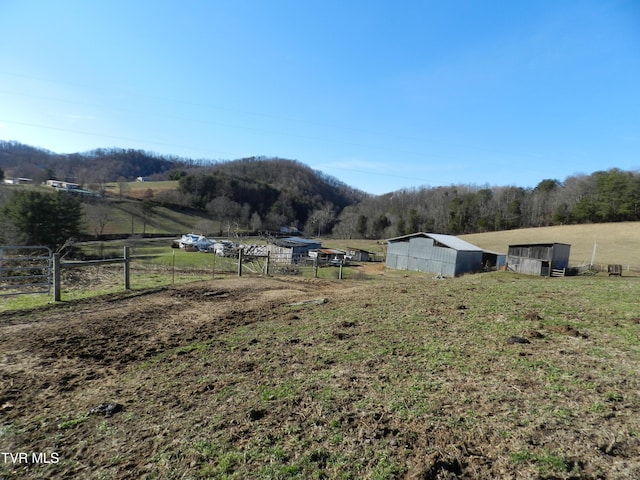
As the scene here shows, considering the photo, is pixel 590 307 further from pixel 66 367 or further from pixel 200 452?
pixel 66 367

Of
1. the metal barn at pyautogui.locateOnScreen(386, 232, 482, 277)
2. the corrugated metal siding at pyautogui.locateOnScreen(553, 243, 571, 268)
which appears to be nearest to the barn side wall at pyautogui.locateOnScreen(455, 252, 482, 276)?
the metal barn at pyautogui.locateOnScreen(386, 232, 482, 277)

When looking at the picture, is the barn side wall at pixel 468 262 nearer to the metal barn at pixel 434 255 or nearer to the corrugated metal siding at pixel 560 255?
the metal barn at pixel 434 255

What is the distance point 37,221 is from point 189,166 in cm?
17301

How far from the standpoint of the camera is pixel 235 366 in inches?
198

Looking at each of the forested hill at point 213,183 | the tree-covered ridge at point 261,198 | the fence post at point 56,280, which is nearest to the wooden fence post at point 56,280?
the fence post at point 56,280

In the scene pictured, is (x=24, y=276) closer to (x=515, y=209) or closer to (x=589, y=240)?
(x=589, y=240)

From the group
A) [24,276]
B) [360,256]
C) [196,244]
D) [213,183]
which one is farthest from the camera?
[213,183]

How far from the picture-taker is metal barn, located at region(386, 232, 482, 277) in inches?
1671

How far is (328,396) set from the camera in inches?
155

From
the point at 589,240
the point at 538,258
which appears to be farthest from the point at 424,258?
the point at 589,240

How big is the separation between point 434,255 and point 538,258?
12.5m

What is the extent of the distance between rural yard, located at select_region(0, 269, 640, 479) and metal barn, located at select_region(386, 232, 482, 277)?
3640 centimetres

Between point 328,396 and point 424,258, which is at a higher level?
point 328,396

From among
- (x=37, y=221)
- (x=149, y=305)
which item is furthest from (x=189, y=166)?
(x=149, y=305)
